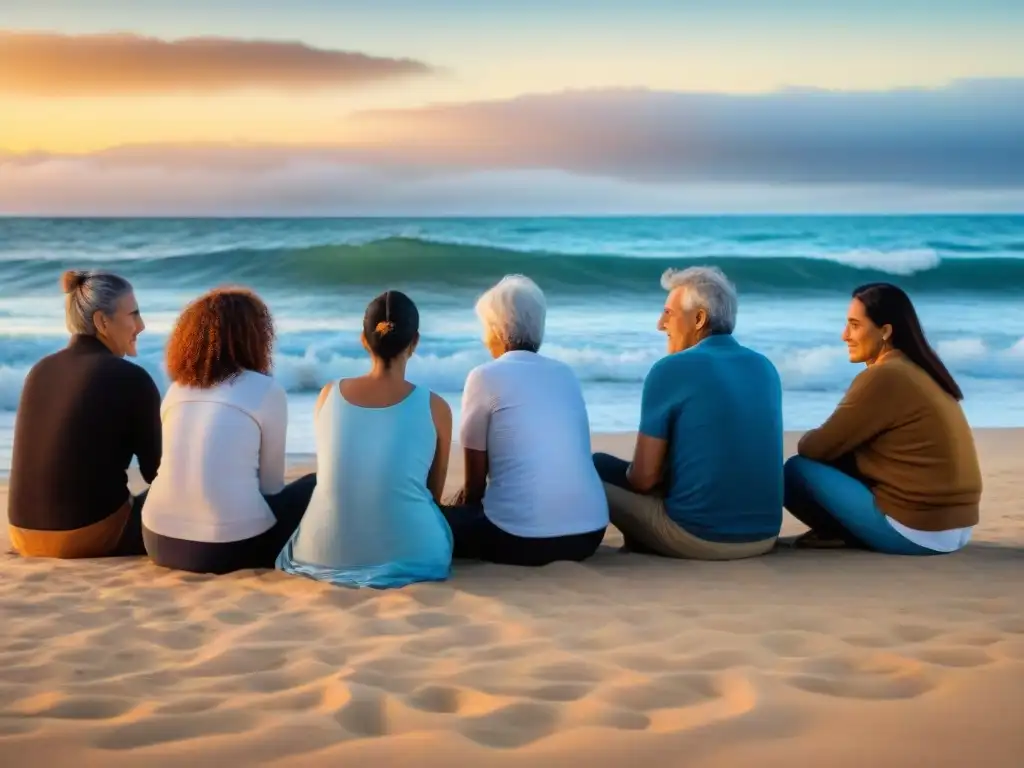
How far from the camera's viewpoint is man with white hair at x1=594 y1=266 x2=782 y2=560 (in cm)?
409

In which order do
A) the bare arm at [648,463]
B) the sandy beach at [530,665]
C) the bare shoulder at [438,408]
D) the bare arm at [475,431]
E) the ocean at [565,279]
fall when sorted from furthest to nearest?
the ocean at [565,279] < the bare arm at [648,463] < the bare arm at [475,431] < the bare shoulder at [438,408] < the sandy beach at [530,665]

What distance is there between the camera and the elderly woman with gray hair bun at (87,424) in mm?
4184

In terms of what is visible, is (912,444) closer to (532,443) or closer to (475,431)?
(532,443)

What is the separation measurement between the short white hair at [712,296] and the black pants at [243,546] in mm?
1510

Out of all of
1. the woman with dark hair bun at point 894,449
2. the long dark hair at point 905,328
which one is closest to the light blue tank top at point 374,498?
the woman with dark hair bun at point 894,449

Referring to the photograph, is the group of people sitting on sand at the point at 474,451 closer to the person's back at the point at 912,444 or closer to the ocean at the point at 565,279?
the person's back at the point at 912,444

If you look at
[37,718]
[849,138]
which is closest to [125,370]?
[37,718]

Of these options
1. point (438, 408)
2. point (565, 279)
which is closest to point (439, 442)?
point (438, 408)

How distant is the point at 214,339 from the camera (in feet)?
12.9

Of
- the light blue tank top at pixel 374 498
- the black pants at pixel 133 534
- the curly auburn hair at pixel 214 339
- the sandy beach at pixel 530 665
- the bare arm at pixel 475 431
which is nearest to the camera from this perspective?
the sandy beach at pixel 530 665

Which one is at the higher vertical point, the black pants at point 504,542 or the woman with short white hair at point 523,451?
the woman with short white hair at point 523,451

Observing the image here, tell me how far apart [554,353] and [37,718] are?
11.1 m

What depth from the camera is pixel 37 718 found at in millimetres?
2486

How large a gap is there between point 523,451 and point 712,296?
0.87 metres
